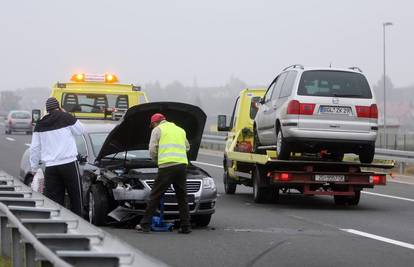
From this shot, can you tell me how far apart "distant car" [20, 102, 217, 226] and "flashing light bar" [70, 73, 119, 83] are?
6455 millimetres

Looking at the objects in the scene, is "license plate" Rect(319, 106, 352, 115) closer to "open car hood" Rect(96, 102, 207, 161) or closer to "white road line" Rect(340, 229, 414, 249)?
"open car hood" Rect(96, 102, 207, 161)

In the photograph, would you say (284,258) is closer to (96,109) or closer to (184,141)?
(184,141)

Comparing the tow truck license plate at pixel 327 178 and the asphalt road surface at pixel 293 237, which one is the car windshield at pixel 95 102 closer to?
the asphalt road surface at pixel 293 237

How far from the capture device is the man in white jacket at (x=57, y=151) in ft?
32.7

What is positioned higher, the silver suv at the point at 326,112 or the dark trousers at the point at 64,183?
the silver suv at the point at 326,112

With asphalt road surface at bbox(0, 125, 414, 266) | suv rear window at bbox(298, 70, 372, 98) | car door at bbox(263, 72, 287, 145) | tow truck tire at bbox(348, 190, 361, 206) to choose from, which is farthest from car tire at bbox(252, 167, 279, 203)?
suv rear window at bbox(298, 70, 372, 98)

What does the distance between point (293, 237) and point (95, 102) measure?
8.93m

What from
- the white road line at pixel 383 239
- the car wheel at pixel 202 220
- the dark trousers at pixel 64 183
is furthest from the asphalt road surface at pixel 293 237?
the dark trousers at pixel 64 183

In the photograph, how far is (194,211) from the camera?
427 inches

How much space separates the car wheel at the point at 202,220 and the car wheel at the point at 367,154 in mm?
4064

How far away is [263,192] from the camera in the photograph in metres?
14.8

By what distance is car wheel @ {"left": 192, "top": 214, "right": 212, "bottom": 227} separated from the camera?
11234 mm

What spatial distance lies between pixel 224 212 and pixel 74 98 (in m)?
6.08

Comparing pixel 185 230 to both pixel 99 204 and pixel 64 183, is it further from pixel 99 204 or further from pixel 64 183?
pixel 64 183
